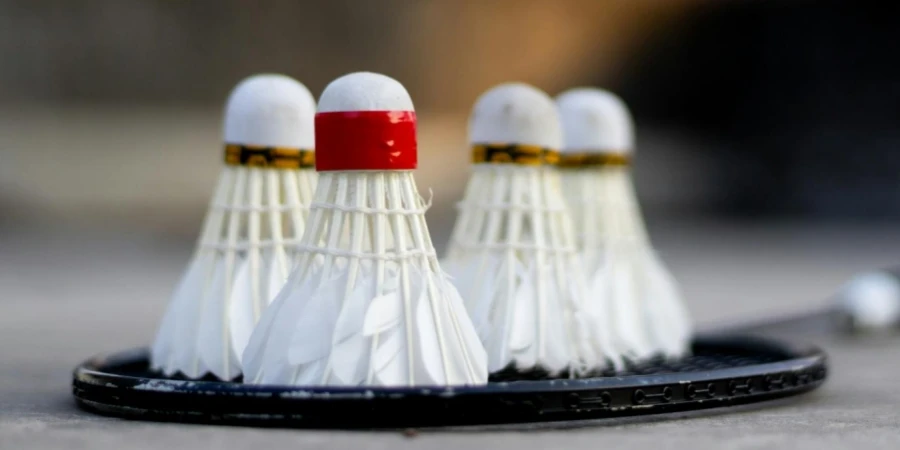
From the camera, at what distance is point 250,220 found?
3.10 m

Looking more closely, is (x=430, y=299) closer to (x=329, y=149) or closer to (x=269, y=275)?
(x=329, y=149)

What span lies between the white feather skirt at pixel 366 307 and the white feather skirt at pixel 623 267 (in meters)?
1.00

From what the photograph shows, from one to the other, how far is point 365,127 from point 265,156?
0.58m

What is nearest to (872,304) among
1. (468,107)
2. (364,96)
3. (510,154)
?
(510,154)

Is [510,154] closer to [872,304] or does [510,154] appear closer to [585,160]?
[585,160]

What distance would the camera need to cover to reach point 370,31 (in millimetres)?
11961

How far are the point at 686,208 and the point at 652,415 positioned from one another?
1088 cm

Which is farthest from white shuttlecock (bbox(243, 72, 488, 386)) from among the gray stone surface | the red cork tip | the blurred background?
the blurred background

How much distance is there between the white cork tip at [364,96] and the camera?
8.62 feet

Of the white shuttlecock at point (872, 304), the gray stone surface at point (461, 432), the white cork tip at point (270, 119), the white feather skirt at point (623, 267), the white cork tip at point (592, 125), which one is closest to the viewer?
the gray stone surface at point (461, 432)

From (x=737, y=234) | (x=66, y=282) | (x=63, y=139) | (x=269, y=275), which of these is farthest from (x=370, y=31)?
(x=269, y=275)

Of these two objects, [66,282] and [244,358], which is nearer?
[244,358]

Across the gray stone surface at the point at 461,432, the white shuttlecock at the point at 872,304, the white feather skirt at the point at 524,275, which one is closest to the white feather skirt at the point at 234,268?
the gray stone surface at the point at 461,432

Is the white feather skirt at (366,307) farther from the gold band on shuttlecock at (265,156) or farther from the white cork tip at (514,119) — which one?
the white cork tip at (514,119)
